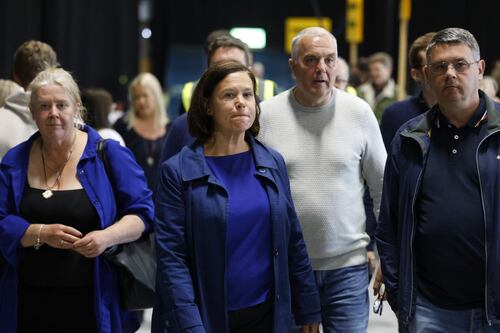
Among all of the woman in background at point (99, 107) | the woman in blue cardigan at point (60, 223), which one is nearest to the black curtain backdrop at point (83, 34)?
the woman in background at point (99, 107)

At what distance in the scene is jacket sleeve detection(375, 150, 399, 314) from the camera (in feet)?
15.1

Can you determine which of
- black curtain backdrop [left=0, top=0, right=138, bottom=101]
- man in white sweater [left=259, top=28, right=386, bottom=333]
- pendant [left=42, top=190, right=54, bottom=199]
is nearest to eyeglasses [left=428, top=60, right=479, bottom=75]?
man in white sweater [left=259, top=28, right=386, bottom=333]

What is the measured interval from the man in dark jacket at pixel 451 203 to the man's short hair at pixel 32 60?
2497 millimetres

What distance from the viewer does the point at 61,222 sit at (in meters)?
4.63

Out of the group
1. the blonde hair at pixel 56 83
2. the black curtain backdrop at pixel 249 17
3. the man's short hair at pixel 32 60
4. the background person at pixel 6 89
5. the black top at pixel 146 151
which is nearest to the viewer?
the blonde hair at pixel 56 83

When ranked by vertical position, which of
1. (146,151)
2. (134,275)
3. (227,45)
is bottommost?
(134,275)

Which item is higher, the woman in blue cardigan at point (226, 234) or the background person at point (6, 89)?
the background person at point (6, 89)

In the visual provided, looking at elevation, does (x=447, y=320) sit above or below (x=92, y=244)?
below

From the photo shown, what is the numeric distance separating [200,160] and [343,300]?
1156mm

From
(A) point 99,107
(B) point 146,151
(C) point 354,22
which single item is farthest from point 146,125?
(C) point 354,22

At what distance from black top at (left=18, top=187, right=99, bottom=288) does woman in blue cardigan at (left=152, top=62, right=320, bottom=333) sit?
1.46 ft

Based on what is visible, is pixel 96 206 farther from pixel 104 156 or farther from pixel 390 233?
pixel 390 233

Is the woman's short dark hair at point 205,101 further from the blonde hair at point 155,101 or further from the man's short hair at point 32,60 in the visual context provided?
the blonde hair at point 155,101

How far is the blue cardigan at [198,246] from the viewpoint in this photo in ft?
14.0
